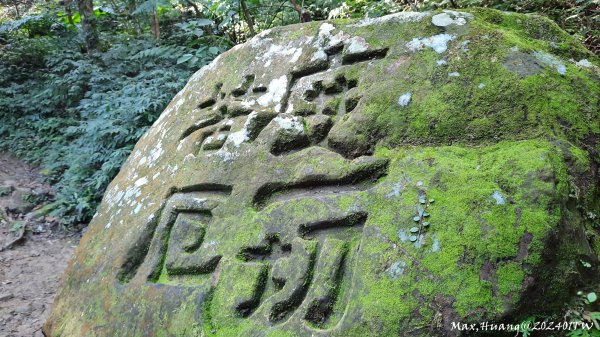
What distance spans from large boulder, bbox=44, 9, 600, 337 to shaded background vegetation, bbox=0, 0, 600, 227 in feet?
6.95

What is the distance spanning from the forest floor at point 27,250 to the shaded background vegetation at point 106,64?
0.26 meters

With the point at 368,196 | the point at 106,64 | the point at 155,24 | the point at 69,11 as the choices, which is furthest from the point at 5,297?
the point at 69,11

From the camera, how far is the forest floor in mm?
4078

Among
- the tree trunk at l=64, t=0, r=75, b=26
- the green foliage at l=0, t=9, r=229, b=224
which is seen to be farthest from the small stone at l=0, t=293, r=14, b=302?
the tree trunk at l=64, t=0, r=75, b=26

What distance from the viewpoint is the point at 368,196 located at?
222 centimetres

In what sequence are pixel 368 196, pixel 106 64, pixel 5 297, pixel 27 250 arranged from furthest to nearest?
pixel 106 64
pixel 27 250
pixel 5 297
pixel 368 196

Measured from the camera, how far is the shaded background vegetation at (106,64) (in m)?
5.68

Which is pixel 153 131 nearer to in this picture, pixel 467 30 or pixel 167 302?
pixel 167 302

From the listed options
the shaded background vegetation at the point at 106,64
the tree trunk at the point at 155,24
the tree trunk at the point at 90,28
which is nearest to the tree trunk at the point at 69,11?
the shaded background vegetation at the point at 106,64

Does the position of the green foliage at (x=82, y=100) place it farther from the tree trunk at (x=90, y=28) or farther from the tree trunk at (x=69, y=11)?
the tree trunk at (x=69, y=11)

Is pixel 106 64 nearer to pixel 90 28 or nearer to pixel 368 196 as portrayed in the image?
pixel 90 28

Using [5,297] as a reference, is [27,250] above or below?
below

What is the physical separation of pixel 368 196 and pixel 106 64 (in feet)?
22.2

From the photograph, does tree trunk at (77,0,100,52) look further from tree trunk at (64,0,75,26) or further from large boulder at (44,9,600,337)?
large boulder at (44,9,600,337)
